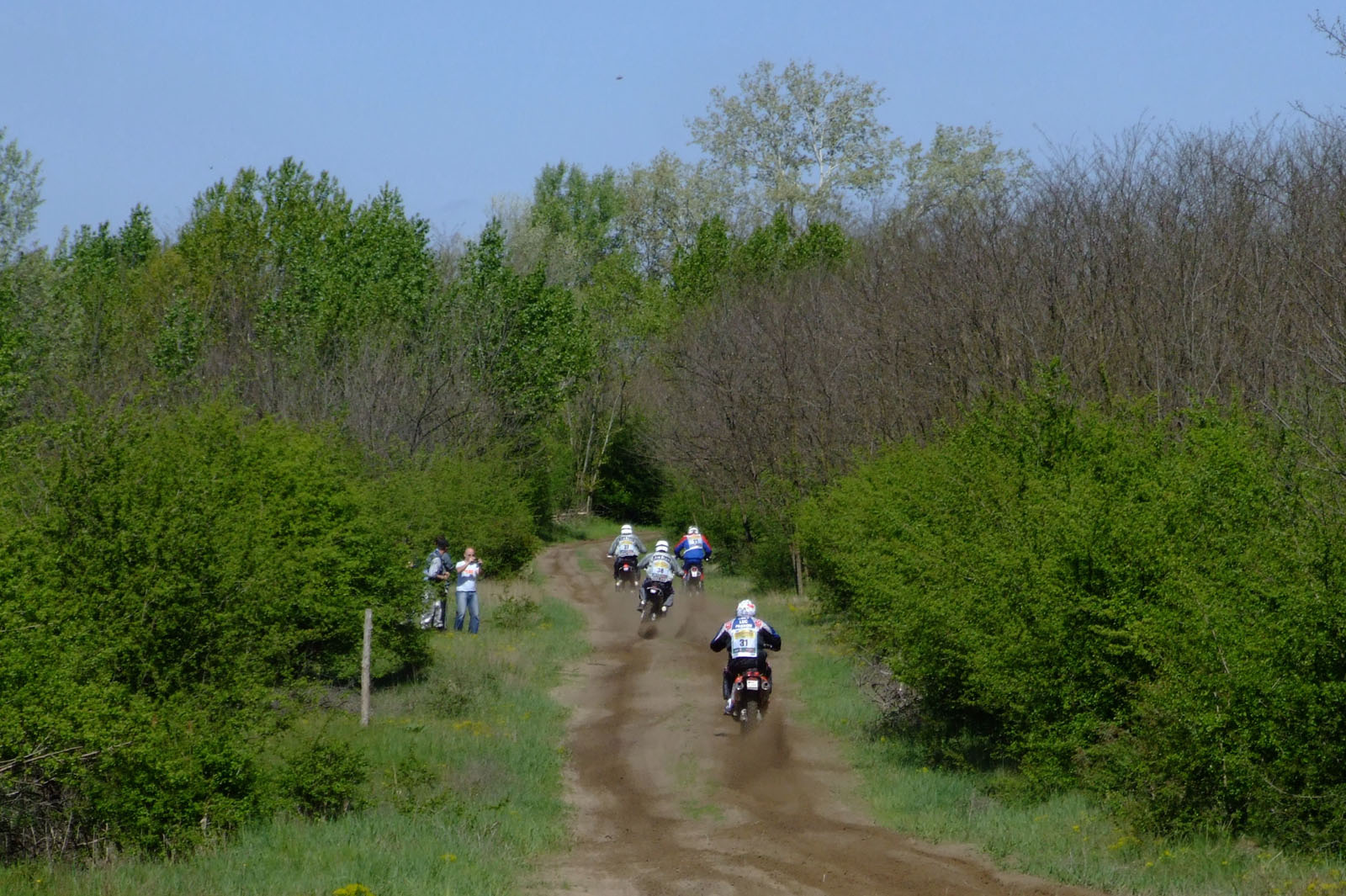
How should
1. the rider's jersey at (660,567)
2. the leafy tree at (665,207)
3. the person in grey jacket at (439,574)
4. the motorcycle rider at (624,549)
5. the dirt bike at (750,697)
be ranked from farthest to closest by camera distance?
the leafy tree at (665,207)
the motorcycle rider at (624,549)
the rider's jersey at (660,567)
the person in grey jacket at (439,574)
the dirt bike at (750,697)

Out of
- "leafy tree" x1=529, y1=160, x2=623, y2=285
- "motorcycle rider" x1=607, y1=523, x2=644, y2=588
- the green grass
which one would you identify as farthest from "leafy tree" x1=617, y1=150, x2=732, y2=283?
the green grass

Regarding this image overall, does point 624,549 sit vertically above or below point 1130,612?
above

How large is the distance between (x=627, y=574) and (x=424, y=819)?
68.8 feet

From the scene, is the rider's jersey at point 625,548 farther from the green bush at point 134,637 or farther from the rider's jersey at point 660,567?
the green bush at point 134,637

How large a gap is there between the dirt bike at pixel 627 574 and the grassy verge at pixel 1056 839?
1467 centimetres

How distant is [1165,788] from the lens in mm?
13344

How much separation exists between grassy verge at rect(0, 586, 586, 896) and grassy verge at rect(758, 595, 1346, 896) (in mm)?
4012

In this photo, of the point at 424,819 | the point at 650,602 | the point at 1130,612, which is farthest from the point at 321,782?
the point at 650,602

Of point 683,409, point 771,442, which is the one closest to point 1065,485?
point 771,442

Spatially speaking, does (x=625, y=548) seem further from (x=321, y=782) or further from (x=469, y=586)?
(x=321, y=782)

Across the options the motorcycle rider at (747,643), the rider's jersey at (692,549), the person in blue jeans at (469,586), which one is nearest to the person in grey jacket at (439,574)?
the person in blue jeans at (469,586)

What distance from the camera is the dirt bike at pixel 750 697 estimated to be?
21078 mm

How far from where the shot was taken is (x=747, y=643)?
21.2 m

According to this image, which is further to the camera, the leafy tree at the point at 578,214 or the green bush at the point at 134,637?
the leafy tree at the point at 578,214
